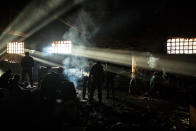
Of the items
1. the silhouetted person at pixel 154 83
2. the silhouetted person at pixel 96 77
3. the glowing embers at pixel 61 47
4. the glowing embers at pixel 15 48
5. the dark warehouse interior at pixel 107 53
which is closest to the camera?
the dark warehouse interior at pixel 107 53

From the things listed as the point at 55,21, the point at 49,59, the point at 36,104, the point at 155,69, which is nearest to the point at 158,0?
the point at 155,69

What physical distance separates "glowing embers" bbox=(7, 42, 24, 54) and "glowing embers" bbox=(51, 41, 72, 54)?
279 centimetres

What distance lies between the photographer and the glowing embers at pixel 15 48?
1609 cm

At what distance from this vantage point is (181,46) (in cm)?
1255

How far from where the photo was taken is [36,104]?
7852 millimetres

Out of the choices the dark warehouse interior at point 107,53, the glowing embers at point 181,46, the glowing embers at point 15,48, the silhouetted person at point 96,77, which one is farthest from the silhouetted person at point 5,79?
the glowing embers at point 181,46

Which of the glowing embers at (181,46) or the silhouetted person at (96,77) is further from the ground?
the glowing embers at (181,46)

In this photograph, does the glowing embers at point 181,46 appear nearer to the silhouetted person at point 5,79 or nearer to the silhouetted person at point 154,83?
the silhouetted person at point 154,83

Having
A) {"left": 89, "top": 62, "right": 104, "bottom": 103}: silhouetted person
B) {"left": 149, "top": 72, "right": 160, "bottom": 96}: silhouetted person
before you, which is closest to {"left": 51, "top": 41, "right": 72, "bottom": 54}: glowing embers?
{"left": 89, "top": 62, "right": 104, "bottom": 103}: silhouetted person

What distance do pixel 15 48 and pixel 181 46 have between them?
12883 millimetres

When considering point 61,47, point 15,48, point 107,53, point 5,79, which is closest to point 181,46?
point 107,53

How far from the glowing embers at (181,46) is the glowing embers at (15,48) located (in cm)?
1148

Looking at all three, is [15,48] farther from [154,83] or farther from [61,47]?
[154,83]

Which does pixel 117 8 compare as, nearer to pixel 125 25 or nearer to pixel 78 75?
pixel 125 25
